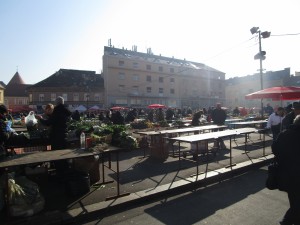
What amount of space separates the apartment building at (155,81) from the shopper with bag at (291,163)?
48113 mm

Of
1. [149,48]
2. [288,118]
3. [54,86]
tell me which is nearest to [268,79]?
[149,48]

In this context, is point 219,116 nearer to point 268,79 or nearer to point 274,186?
point 274,186

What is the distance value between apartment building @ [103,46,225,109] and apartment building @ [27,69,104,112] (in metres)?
2.34

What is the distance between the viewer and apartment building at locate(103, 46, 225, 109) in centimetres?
5322

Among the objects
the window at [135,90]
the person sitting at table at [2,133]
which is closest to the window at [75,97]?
the window at [135,90]

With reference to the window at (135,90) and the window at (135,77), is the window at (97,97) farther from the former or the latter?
the window at (135,77)

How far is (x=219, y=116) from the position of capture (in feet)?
41.3

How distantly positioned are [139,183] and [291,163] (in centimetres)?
377

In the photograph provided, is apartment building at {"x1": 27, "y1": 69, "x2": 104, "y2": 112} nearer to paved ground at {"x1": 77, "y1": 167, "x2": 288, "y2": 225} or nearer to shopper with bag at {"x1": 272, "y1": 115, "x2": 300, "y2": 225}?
paved ground at {"x1": 77, "y1": 167, "x2": 288, "y2": 225}

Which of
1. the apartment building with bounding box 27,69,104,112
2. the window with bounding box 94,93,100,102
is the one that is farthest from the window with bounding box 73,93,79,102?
the window with bounding box 94,93,100,102

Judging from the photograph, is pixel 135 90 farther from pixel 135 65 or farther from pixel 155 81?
pixel 155 81

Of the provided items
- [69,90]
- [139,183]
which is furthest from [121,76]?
[139,183]

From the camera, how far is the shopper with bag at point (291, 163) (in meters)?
3.34

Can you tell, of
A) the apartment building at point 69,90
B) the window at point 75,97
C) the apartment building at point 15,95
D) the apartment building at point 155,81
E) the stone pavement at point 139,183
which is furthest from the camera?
the apartment building at point 15,95
